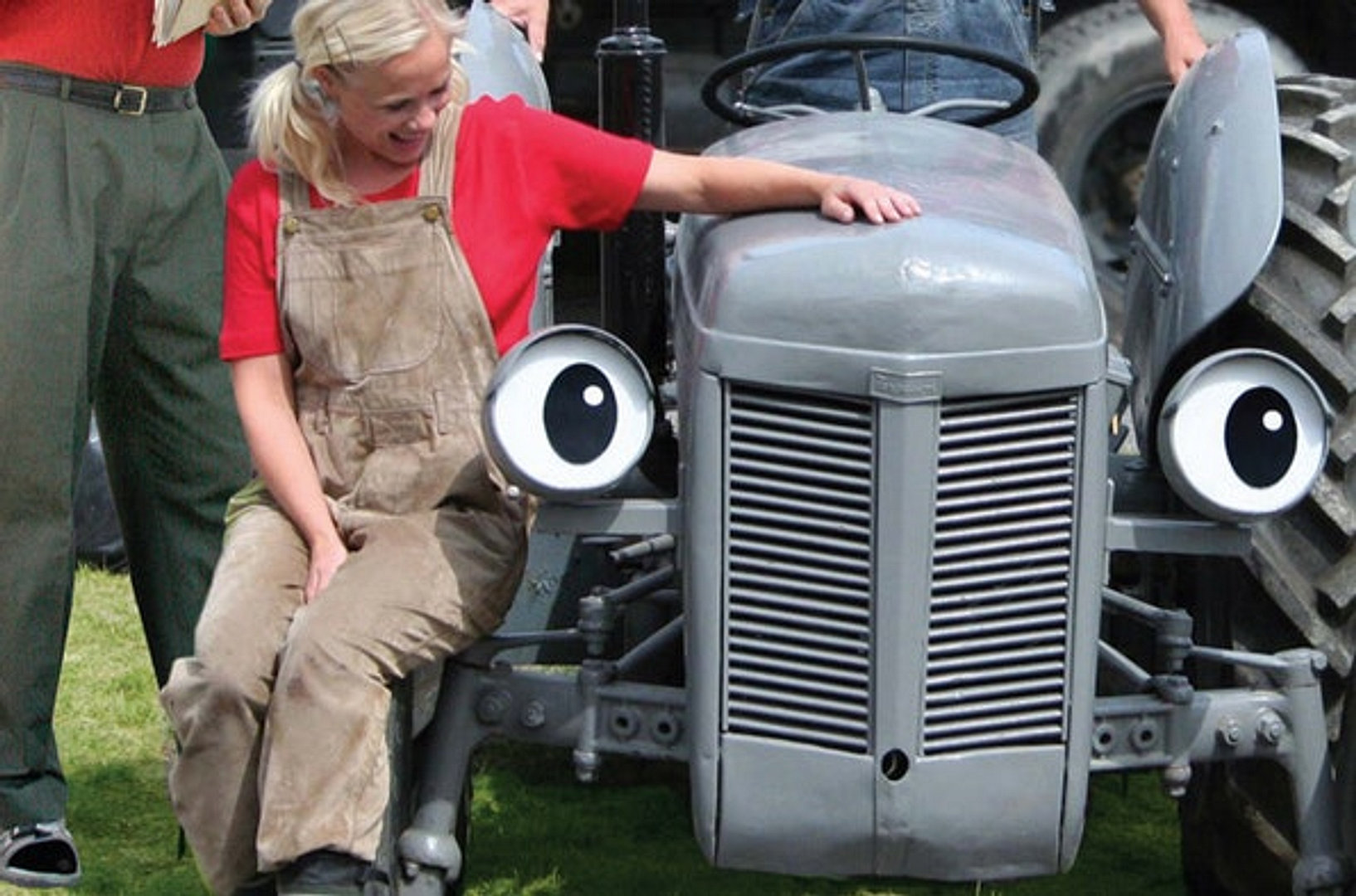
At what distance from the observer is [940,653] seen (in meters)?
3.19

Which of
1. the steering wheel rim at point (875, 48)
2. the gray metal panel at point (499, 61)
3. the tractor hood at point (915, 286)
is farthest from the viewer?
the gray metal panel at point (499, 61)

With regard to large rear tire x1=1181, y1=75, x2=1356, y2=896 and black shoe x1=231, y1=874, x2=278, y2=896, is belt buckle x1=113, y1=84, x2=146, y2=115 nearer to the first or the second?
black shoe x1=231, y1=874, x2=278, y2=896

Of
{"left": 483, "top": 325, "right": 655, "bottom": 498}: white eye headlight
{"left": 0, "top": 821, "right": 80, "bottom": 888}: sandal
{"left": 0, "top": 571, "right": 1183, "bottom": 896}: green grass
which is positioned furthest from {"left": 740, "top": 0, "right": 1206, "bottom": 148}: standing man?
{"left": 0, "top": 821, "right": 80, "bottom": 888}: sandal

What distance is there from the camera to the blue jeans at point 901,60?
427 cm

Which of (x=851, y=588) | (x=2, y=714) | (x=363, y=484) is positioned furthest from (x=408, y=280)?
(x=2, y=714)

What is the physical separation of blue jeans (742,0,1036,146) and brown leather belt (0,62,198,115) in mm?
980

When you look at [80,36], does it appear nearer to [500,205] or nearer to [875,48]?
[500,205]

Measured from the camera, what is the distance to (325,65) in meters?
3.47

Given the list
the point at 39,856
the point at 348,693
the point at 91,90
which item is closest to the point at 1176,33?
the point at 91,90

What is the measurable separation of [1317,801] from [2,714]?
211 cm

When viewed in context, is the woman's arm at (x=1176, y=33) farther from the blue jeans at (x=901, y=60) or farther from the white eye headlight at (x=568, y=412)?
the white eye headlight at (x=568, y=412)

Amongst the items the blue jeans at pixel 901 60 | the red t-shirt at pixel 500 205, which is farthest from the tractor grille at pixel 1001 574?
the blue jeans at pixel 901 60

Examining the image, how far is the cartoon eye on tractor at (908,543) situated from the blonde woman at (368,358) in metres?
0.14

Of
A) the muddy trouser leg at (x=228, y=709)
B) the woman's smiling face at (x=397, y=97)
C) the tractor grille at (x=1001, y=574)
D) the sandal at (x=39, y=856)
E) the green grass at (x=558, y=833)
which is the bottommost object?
the green grass at (x=558, y=833)
